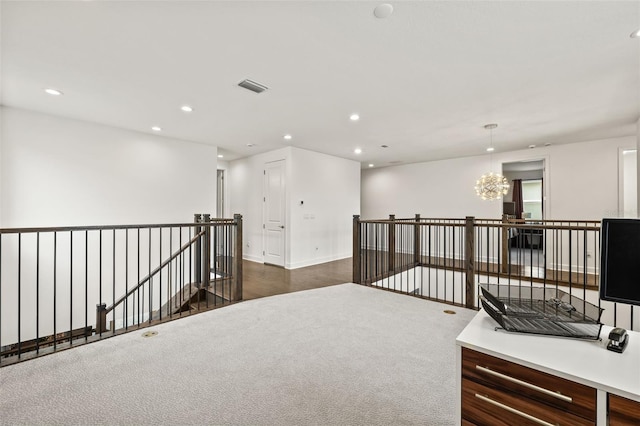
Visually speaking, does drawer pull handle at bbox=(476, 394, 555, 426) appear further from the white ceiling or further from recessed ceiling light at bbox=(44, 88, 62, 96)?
recessed ceiling light at bbox=(44, 88, 62, 96)

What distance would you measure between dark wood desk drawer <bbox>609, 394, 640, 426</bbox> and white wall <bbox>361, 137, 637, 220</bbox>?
6.70 meters

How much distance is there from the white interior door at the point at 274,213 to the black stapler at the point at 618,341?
547 cm

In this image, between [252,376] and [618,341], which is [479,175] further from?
[252,376]

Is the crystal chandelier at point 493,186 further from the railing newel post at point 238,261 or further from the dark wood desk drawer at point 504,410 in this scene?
the dark wood desk drawer at point 504,410

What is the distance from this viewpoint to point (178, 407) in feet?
→ 5.45

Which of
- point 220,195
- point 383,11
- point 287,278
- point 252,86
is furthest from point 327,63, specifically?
point 220,195

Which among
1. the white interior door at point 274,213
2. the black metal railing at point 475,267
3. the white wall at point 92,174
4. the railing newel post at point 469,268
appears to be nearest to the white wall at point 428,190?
the black metal railing at point 475,267

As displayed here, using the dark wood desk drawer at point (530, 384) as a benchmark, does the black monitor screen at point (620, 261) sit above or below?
above

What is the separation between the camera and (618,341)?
42.8 inches

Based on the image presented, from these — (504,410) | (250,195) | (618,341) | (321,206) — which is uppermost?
(250,195)

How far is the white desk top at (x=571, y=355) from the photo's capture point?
89 cm

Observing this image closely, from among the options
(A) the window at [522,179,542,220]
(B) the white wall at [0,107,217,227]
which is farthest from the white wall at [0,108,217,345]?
(A) the window at [522,179,542,220]

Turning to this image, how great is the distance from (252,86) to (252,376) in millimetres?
2905

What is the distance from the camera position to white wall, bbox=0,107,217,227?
12.9ft
